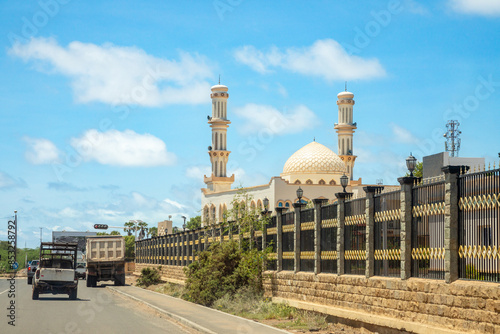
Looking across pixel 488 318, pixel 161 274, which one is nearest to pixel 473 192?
pixel 488 318

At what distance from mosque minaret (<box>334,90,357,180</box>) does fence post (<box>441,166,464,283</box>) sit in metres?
81.4

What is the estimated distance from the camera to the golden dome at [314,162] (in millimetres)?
81312

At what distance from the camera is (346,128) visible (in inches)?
3696

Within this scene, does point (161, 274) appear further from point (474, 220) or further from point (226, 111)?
point (226, 111)

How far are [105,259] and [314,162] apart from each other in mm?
43031

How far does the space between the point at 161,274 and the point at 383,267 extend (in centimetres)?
3524

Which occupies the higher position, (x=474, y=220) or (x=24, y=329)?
(x=474, y=220)

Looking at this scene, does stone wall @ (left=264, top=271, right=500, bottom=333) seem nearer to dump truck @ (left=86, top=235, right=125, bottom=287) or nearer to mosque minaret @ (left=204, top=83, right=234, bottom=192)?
dump truck @ (left=86, top=235, right=125, bottom=287)

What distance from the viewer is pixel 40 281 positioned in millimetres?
27984

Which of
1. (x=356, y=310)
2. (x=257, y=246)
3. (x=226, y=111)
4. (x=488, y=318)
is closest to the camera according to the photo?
(x=488, y=318)

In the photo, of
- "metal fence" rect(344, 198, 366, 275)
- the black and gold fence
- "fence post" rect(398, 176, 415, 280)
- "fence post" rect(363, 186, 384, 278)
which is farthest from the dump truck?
"fence post" rect(398, 176, 415, 280)

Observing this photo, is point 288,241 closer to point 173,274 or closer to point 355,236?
point 355,236

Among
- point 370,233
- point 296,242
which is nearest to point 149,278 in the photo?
point 296,242

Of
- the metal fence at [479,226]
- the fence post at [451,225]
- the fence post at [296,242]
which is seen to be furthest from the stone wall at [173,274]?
the metal fence at [479,226]
